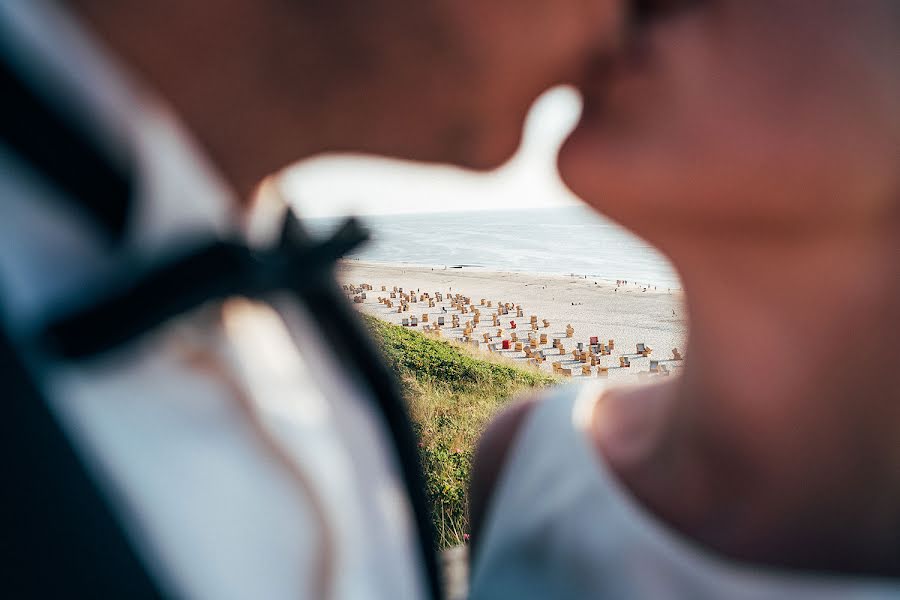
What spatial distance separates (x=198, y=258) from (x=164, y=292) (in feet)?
0.08

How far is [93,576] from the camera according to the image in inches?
10.9

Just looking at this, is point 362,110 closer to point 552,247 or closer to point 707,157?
point 707,157

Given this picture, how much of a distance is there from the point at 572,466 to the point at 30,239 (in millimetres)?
693

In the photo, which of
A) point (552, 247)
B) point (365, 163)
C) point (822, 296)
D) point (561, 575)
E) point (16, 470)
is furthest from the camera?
point (552, 247)

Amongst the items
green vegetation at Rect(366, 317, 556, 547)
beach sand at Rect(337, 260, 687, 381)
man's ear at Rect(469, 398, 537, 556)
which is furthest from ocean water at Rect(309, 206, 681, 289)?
man's ear at Rect(469, 398, 537, 556)

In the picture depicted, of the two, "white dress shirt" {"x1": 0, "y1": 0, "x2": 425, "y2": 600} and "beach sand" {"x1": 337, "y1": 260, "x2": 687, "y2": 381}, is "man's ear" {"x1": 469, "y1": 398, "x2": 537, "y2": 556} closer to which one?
"white dress shirt" {"x1": 0, "y1": 0, "x2": 425, "y2": 600}

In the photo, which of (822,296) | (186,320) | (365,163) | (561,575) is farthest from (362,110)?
(561,575)

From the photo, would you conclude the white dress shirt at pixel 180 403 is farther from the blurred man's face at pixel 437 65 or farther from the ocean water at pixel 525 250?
the ocean water at pixel 525 250

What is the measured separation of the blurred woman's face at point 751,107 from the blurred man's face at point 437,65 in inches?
3.3

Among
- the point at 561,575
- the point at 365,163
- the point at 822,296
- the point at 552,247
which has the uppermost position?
the point at 365,163

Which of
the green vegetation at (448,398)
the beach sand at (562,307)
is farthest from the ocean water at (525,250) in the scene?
the green vegetation at (448,398)

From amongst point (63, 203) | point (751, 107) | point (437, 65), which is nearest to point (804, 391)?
point (751, 107)

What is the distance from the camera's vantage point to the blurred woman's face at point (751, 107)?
451mm

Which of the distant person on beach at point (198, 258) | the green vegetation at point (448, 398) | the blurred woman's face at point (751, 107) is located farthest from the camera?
the green vegetation at point (448, 398)
